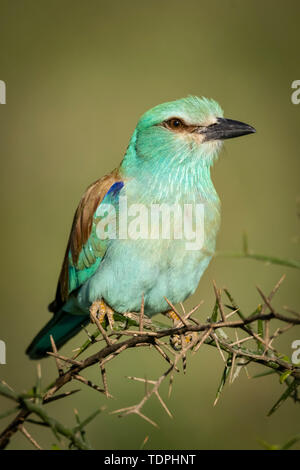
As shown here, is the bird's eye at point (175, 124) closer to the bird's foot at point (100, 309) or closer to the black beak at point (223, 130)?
the black beak at point (223, 130)

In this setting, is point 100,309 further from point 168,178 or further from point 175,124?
point 175,124

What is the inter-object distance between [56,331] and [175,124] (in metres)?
1.15

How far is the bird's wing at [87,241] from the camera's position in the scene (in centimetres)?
284

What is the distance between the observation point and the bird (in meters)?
2.65

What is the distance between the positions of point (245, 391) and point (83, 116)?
2.58 meters

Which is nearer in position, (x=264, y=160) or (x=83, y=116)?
(x=264, y=160)

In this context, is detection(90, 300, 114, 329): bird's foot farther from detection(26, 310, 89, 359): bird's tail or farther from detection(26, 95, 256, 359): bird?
detection(26, 310, 89, 359): bird's tail

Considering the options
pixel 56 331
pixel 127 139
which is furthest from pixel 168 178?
pixel 127 139

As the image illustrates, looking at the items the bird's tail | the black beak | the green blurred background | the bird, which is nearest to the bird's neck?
the bird

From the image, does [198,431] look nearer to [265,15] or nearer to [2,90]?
[2,90]

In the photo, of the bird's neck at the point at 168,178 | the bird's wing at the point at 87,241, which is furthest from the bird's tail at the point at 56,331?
the bird's neck at the point at 168,178

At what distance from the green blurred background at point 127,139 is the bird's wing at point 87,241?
2.50ft

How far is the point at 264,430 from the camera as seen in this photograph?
132 inches

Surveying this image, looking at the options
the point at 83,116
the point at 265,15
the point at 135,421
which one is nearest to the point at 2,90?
the point at 83,116
